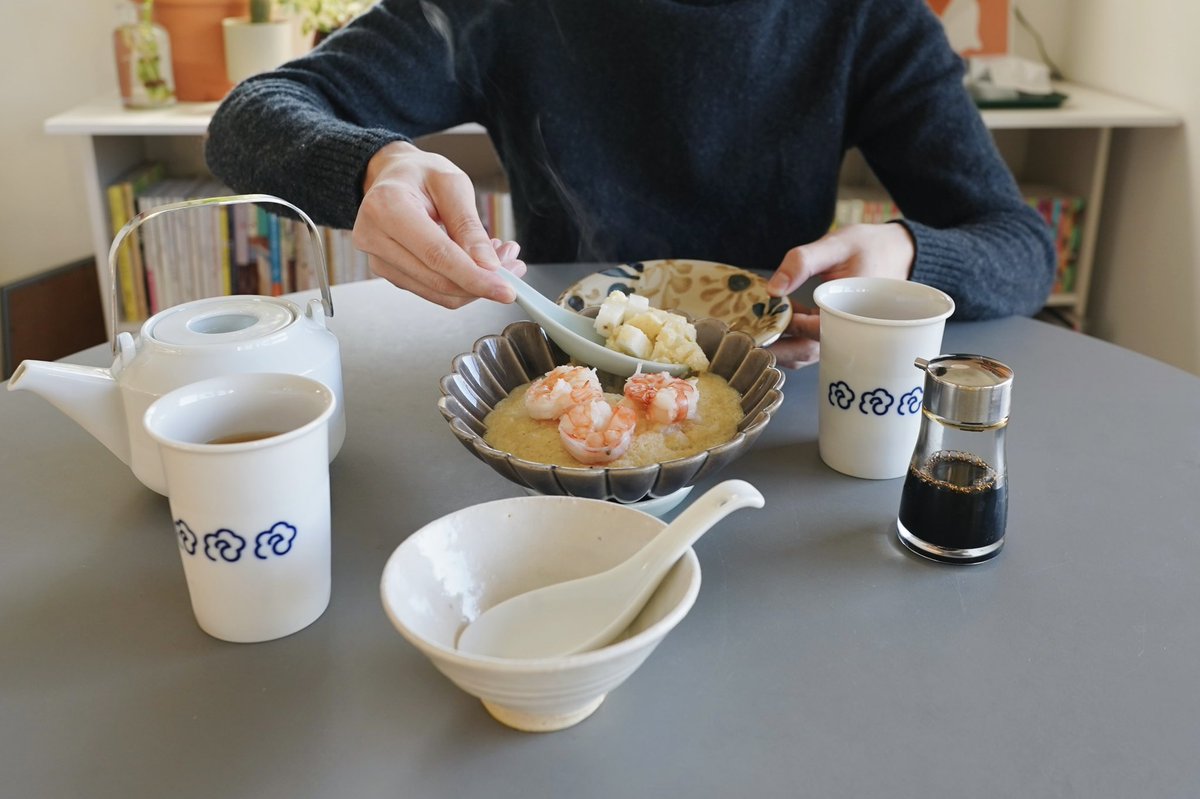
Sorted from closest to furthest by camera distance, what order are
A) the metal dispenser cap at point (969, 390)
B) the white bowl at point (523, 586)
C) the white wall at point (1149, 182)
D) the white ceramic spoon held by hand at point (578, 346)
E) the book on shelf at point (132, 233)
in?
1. the white bowl at point (523, 586)
2. the metal dispenser cap at point (969, 390)
3. the white ceramic spoon held by hand at point (578, 346)
4. the white wall at point (1149, 182)
5. the book on shelf at point (132, 233)

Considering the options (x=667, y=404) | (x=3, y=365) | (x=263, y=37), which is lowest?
(x=3, y=365)

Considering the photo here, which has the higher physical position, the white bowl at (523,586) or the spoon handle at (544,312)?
the spoon handle at (544,312)

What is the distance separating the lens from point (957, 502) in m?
0.71

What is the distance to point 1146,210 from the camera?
236 cm

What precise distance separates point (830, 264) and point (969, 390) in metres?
0.42

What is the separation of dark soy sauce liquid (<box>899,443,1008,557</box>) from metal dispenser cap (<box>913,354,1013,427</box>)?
0.13ft

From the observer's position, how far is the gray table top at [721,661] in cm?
53

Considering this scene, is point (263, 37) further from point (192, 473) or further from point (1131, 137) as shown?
point (1131, 137)

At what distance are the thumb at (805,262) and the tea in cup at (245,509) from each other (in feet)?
1.73

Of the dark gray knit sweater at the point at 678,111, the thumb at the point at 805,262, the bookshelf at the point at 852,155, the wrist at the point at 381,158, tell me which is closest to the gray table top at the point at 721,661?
the thumb at the point at 805,262

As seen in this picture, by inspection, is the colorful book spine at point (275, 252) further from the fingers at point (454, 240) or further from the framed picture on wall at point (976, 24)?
the framed picture on wall at point (976, 24)

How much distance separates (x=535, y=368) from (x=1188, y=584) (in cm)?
55

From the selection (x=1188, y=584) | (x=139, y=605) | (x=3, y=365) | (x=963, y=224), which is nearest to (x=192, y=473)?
(x=139, y=605)

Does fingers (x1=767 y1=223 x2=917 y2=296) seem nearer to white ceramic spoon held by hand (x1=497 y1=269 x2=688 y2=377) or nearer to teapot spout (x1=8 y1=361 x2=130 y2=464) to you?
white ceramic spoon held by hand (x1=497 y1=269 x2=688 y2=377)
